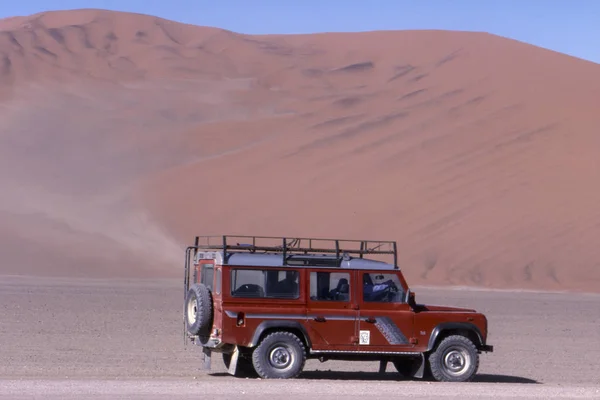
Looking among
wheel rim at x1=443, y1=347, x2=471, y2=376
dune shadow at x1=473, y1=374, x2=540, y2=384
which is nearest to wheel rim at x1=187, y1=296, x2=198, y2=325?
wheel rim at x1=443, y1=347, x2=471, y2=376

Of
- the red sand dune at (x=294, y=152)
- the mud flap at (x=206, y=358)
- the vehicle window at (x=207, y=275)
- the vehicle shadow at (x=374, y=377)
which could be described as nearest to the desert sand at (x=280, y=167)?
the red sand dune at (x=294, y=152)

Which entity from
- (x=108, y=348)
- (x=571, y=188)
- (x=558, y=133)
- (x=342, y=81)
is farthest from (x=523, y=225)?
(x=108, y=348)

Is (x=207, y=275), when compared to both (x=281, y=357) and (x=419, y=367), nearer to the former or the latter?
(x=281, y=357)

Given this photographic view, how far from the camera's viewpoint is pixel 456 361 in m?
13.6

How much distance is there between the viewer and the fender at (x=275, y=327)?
42.2 ft

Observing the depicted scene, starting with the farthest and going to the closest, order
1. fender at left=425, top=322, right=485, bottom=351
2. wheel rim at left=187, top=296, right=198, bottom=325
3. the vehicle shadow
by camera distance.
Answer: the vehicle shadow
fender at left=425, top=322, right=485, bottom=351
wheel rim at left=187, top=296, right=198, bottom=325

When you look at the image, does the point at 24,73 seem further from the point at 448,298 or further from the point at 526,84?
the point at 448,298

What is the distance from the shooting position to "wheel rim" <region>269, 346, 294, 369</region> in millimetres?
12930

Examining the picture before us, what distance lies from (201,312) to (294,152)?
3773 cm

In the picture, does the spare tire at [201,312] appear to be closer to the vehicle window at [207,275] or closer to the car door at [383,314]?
the vehicle window at [207,275]

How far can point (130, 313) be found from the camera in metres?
24.5

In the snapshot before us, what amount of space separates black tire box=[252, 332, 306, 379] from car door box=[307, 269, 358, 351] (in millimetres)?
229

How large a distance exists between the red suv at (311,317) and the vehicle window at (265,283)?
0.01 metres

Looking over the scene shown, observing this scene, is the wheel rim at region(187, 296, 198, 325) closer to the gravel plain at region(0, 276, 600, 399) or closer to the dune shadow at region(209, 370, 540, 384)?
the gravel plain at region(0, 276, 600, 399)
